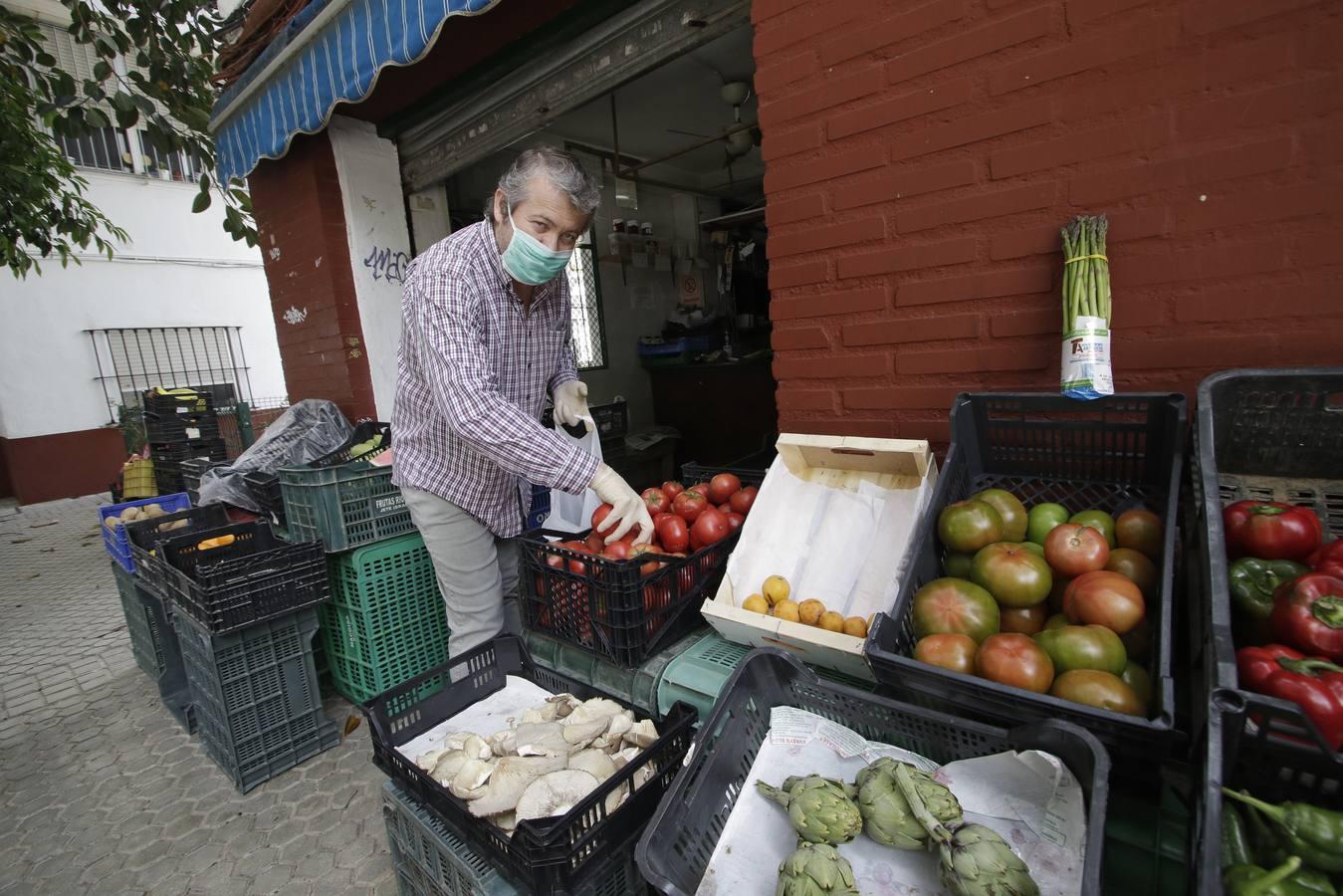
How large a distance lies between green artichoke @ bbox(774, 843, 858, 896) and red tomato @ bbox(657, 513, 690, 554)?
4.09ft

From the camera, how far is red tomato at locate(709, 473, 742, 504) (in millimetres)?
2527

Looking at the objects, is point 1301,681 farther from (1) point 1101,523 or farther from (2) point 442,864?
(2) point 442,864

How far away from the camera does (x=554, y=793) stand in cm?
144

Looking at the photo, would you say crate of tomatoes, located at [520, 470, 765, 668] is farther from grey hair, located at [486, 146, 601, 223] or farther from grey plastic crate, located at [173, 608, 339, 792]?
grey plastic crate, located at [173, 608, 339, 792]

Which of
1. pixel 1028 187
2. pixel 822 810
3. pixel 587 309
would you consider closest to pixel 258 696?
pixel 822 810

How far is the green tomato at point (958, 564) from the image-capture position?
1454mm

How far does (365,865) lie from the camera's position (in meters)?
2.31

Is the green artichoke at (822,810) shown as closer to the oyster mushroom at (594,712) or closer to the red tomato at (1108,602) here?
the red tomato at (1108,602)

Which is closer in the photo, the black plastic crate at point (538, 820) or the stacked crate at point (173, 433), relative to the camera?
the black plastic crate at point (538, 820)

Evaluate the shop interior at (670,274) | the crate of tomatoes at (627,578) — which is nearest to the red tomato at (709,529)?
the crate of tomatoes at (627,578)

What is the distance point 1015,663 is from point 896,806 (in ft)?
1.14

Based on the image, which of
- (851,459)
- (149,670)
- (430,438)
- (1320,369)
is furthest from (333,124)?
(1320,369)

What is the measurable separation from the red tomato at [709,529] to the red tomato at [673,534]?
3 cm

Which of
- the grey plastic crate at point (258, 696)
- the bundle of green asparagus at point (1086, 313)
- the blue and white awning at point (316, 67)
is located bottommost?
the grey plastic crate at point (258, 696)
